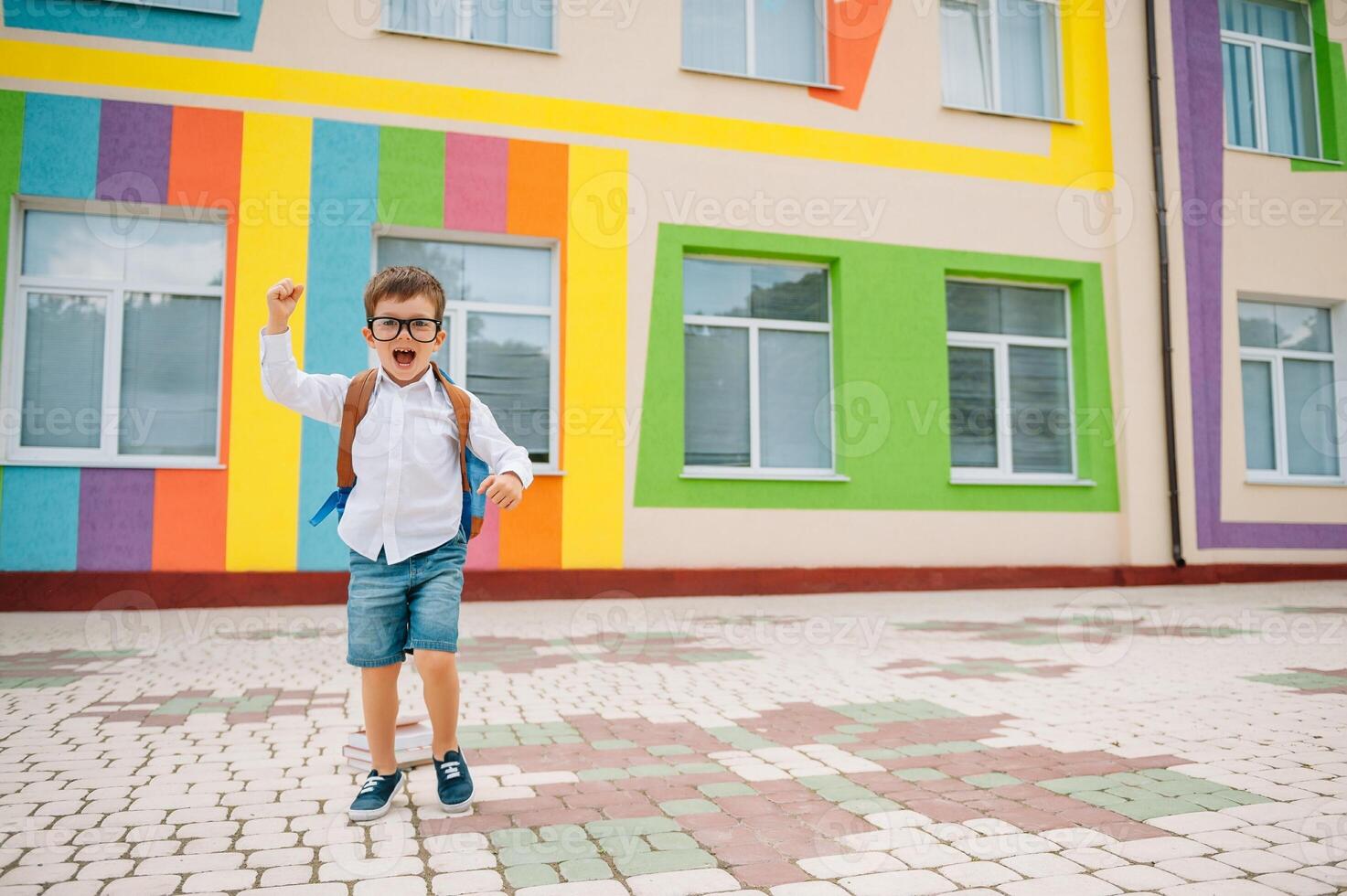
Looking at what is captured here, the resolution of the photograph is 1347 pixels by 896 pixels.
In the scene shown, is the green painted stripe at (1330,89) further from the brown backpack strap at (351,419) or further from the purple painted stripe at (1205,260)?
the brown backpack strap at (351,419)

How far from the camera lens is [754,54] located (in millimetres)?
10352

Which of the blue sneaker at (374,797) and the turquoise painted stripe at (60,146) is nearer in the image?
the blue sneaker at (374,797)

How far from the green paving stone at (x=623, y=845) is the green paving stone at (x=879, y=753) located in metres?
1.19

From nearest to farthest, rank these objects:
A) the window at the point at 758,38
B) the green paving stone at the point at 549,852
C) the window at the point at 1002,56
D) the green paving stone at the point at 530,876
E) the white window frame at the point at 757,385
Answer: the green paving stone at the point at 530,876 < the green paving stone at the point at 549,852 < the white window frame at the point at 757,385 < the window at the point at 758,38 < the window at the point at 1002,56

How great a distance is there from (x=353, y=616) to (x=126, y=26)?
25.4ft

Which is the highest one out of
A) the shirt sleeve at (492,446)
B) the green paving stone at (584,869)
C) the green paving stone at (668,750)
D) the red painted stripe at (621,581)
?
the shirt sleeve at (492,446)

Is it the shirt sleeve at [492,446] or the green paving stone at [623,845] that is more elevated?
the shirt sleeve at [492,446]

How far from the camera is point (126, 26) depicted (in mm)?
8383

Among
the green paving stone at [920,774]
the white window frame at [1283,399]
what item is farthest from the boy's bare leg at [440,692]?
the white window frame at [1283,399]

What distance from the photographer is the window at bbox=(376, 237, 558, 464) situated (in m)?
9.30

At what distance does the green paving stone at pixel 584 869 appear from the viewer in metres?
2.38

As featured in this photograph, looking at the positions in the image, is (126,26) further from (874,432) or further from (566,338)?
(874,432)

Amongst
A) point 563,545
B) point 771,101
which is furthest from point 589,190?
point 563,545

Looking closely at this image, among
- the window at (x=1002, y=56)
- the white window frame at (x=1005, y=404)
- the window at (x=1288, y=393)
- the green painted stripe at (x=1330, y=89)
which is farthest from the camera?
the green painted stripe at (x=1330, y=89)
